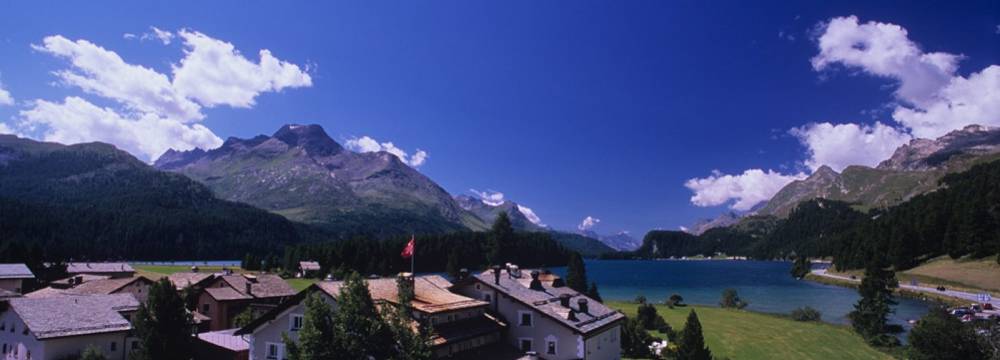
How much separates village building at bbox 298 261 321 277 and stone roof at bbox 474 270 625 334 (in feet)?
337

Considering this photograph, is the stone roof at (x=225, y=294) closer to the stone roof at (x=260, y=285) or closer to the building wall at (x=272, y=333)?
the stone roof at (x=260, y=285)

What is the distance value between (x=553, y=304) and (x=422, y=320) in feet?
46.7

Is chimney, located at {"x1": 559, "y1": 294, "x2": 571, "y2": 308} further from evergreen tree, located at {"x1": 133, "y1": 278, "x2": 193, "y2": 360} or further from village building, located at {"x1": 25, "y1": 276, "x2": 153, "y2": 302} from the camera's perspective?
village building, located at {"x1": 25, "y1": 276, "x2": 153, "y2": 302}

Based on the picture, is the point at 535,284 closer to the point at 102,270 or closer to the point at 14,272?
the point at 14,272

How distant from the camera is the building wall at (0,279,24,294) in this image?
263 ft

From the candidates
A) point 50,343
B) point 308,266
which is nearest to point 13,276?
point 50,343

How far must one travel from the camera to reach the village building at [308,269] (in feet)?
482

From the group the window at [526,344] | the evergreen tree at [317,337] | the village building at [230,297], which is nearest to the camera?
the evergreen tree at [317,337]

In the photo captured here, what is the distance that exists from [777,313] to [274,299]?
7612 cm

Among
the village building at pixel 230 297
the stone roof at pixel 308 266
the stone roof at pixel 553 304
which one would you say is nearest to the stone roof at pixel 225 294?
the village building at pixel 230 297

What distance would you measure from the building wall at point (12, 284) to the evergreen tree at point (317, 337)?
74168mm

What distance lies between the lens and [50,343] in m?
44.9

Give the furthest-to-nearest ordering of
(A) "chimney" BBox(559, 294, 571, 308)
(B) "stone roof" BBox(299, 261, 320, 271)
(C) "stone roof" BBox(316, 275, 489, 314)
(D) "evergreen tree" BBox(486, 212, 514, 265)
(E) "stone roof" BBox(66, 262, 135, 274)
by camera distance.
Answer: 1. (D) "evergreen tree" BBox(486, 212, 514, 265)
2. (B) "stone roof" BBox(299, 261, 320, 271)
3. (E) "stone roof" BBox(66, 262, 135, 274)
4. (A) "chimney" BBox(559, 294, 571, 308)
5. (C) "stone roof" BBox(316, 275, 489, 314)

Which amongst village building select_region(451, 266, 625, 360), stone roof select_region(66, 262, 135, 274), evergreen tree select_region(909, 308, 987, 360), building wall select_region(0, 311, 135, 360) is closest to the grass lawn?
evergreen tree select_region(909, 308, 987, 360)
